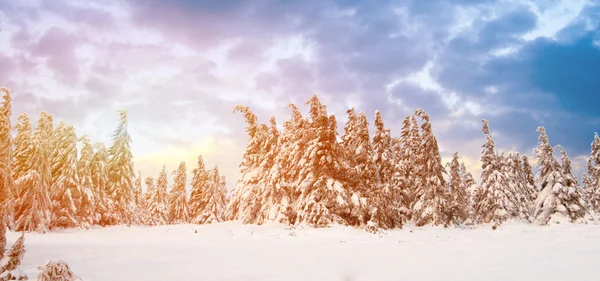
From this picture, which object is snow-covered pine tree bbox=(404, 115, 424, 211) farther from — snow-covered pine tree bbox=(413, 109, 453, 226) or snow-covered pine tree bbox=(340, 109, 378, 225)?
snow-covered pine tree bbox=(340, 109, 378, 225)

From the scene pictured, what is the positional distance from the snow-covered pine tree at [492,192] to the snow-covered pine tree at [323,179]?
20.5 meters

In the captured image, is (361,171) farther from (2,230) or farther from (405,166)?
(2,230)

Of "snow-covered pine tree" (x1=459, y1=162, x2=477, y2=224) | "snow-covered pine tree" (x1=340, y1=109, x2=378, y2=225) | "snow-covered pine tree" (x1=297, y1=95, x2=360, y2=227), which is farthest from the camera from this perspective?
"snow-covered pine tree" (x1=459, y1=162, x2=477, y2=224)

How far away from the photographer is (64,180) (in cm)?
2983

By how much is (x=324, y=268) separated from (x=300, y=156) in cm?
1971

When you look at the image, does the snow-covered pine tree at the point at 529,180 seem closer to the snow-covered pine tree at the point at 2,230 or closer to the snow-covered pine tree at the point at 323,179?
the snow-covered pine tree at the point at 323,179

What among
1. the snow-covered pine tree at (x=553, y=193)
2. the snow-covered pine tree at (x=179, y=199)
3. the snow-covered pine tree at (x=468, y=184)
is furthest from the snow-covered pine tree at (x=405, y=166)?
the snow-covered pine tree at (x=179, y=199)

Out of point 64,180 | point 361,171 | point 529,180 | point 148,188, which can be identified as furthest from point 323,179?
point 148,188

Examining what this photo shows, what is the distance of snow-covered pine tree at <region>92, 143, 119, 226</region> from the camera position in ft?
112

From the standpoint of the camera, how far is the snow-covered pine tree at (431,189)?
37.5 meters

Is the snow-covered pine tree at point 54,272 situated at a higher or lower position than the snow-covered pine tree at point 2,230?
lower

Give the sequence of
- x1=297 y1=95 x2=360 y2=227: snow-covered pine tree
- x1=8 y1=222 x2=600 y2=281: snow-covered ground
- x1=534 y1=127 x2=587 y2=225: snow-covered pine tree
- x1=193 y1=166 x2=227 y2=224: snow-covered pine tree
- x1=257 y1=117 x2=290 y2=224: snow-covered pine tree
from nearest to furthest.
A: x1=8 y1=222 x2=600 y2=281: snow-covered ground
x1=297 y1=95 x2=360 y2=227: snow-covered pine tree
x1=257 y1=117 x2=290 y2=224: snow-covered pine tree
x1=534 y1=127 x2=587 y2=225: snow-covered pine tree
x1=193 y1=166 x2=227 y2=224: snow-covered pine tree

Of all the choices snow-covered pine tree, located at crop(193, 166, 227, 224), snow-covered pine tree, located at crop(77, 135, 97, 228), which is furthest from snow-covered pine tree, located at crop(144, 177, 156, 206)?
snow-covered pine tree, located at crop(77, 135, 97, 228)

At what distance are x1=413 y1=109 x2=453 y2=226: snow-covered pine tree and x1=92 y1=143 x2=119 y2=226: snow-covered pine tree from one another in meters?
29.1
